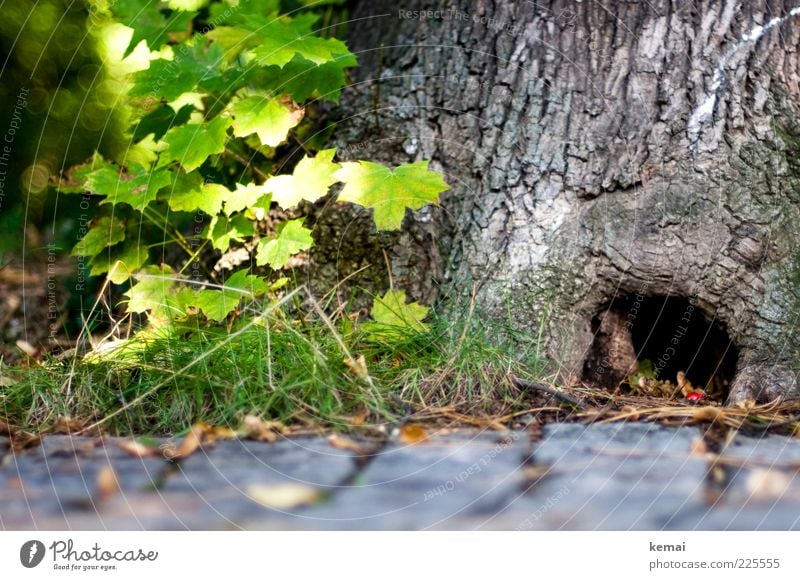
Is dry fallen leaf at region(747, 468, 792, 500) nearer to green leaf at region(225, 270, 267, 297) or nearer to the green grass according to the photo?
the green grass

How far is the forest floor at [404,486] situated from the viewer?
141cm

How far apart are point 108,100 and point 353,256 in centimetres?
108

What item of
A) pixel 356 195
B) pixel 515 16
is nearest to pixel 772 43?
pixel 515 16

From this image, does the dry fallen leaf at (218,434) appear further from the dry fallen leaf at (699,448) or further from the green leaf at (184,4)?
the green leaf at (184,4)

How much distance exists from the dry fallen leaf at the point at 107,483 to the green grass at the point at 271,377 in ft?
0.74

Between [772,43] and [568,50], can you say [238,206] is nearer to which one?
[568,50]

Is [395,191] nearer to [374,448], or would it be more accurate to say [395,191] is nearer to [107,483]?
[374,448]

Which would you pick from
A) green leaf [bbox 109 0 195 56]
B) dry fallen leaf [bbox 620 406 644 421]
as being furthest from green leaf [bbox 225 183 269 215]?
→ dry fallen leaf [bbox 620 406 644 421]

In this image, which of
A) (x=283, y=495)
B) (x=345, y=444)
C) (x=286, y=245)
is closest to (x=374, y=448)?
(x=345, y=444)

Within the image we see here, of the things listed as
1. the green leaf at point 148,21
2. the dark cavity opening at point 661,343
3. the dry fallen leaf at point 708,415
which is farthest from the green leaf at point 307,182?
the dry fallen leaf at point 708,415

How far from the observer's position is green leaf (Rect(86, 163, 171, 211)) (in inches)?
86.9

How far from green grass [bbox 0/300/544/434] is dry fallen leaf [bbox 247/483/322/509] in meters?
0.21

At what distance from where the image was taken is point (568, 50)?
2.26 m

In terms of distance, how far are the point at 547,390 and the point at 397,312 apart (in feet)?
1.74
